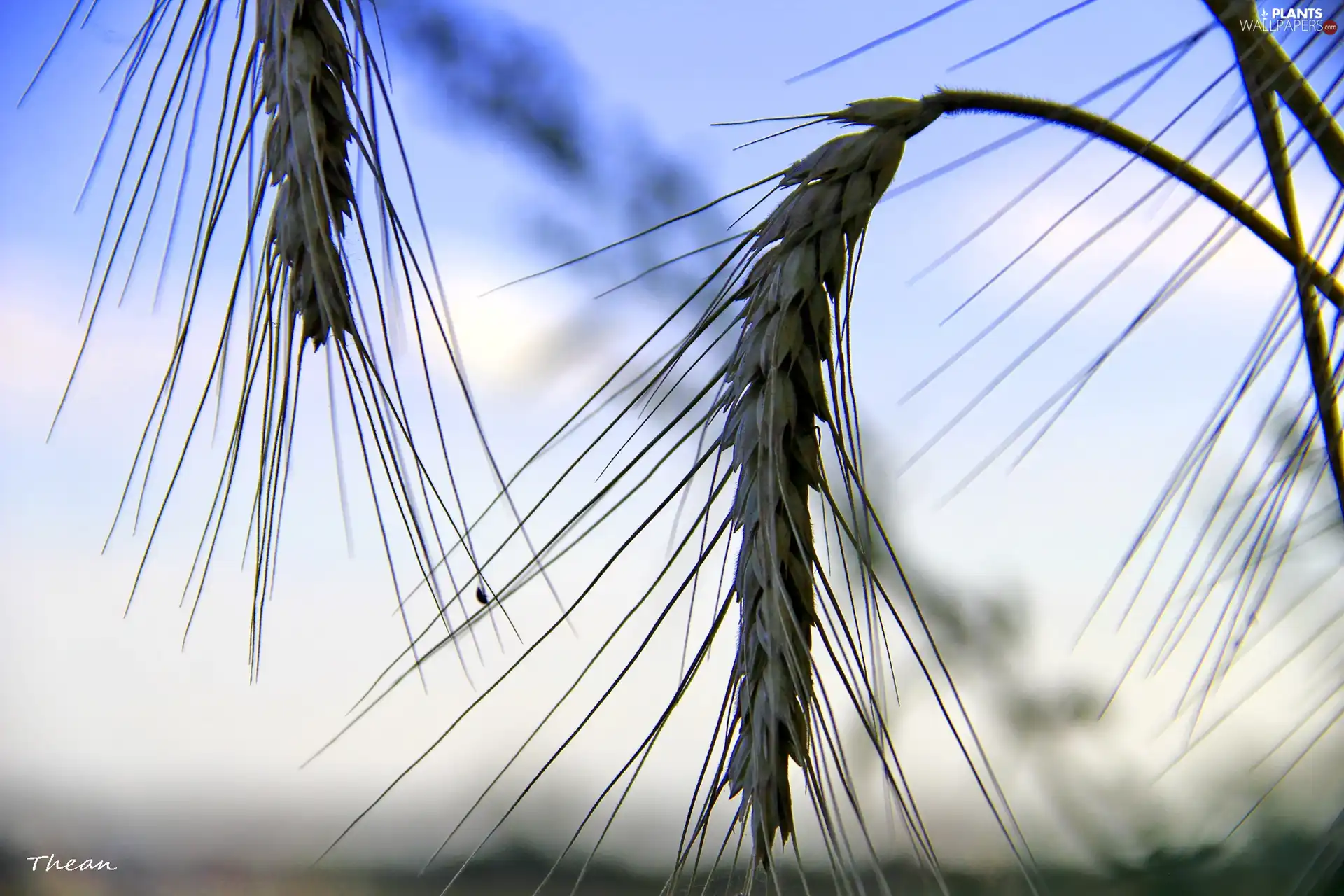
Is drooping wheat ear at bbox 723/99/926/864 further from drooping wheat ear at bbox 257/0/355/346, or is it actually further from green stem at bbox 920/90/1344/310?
drooping wheat ear at bbox 257/0/355/346

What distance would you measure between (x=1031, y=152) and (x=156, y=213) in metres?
0.80

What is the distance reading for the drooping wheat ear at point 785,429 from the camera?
26cm

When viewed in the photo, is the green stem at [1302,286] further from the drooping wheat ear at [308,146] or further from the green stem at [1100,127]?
the drooping wheat ear at [308,146]

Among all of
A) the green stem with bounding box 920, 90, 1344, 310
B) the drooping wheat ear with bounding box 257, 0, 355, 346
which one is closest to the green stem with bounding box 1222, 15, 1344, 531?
the green stem with bounding box 920, 90, 1344, 310

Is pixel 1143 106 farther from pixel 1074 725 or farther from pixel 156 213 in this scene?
pixel 156 213

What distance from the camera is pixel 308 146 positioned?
26 cm

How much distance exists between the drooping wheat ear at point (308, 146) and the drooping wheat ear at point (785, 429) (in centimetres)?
13

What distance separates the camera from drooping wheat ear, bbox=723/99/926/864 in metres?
0.26

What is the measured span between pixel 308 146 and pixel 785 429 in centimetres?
17

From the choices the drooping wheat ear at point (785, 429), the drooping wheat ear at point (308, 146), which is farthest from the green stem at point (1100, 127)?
the drooping wheat ear at point (308, 146)

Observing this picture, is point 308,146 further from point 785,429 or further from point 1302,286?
point 1302,286

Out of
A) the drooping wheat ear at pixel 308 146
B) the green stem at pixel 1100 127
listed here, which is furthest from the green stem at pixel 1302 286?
the drooping wheat ear at pixel 308 146

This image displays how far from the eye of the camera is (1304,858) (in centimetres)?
74

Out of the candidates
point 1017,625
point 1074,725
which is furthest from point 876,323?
point 1074,725
